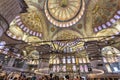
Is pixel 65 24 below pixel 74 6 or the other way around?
below

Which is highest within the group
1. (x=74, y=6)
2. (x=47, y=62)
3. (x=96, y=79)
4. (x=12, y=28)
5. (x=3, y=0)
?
(x=74, y=6)

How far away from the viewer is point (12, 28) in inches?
819

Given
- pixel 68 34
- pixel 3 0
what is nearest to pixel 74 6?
pixel 68 34

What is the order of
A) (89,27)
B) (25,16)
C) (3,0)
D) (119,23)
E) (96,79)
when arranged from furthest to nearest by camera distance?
(89,27)
(25,16)
(119,23)
(96,79)
(3,0)

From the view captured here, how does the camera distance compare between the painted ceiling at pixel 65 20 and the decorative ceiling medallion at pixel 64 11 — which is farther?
the decorative ceiling medallion at pixel 64 11

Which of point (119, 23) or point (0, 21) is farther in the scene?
point (119, 23)

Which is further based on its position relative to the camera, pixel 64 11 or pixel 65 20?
pixel 65 20

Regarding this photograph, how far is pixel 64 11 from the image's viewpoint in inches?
996

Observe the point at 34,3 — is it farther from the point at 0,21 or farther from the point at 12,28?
the point at 0,21

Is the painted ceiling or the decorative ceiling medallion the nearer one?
the painted ceiling

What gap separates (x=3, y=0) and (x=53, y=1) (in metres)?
15.2

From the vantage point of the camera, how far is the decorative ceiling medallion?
2397 centimetres

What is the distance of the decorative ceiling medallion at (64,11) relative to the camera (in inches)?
944

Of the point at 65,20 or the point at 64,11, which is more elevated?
the point at 64,11
